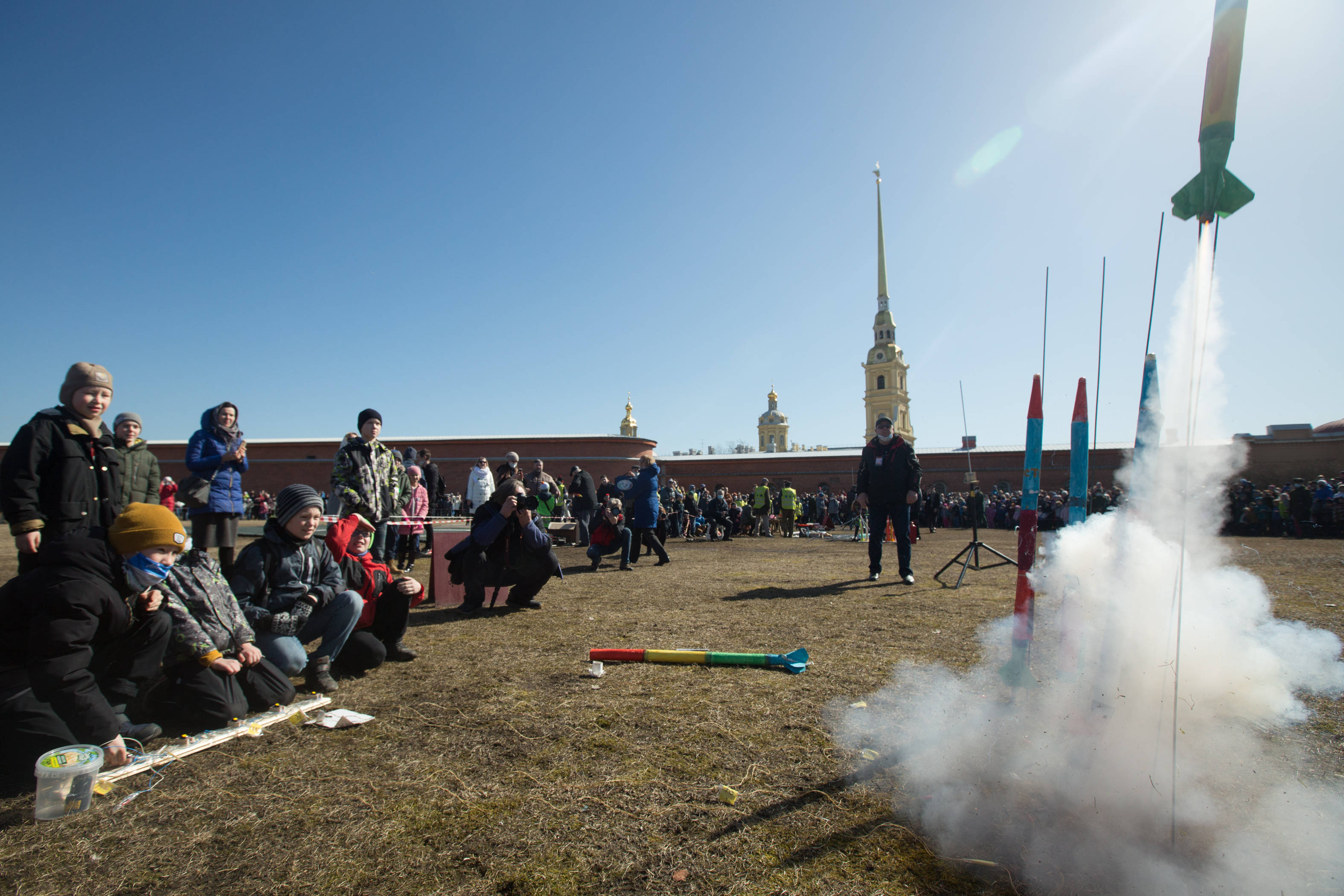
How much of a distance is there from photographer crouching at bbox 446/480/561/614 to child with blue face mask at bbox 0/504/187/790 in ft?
11.1

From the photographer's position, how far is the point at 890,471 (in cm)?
797

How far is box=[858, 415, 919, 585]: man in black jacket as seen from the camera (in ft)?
25.8

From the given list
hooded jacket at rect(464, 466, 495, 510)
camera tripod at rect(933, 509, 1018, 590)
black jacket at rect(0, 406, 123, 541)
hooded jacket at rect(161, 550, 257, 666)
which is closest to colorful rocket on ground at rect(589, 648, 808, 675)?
hooded jacket at rect(161, 550, 257, 666)

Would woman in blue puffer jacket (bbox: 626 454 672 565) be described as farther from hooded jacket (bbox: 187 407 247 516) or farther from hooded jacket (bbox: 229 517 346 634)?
hooded jacket (bbox: 229 517 346 634)

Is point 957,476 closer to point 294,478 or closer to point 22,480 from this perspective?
point 294,478

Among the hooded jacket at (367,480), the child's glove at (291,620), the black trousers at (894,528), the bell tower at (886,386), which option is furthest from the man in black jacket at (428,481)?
the bell tower at (886,386)

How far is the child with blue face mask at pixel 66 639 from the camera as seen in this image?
8.59 ft

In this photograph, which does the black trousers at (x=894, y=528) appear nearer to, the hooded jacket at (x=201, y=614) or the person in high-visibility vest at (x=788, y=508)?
the hooded jacket at (x=201, y=614)

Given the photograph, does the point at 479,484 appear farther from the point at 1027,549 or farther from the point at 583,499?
the point at 1027,549

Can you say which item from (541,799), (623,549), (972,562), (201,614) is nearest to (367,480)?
(201,614)

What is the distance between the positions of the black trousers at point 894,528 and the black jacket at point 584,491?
637cm

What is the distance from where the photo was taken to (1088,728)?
9.20 ft

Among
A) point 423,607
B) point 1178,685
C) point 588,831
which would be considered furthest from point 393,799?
point 423,607

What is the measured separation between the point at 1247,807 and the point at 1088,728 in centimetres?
54
